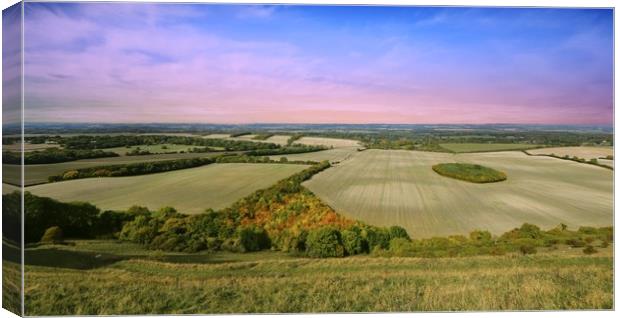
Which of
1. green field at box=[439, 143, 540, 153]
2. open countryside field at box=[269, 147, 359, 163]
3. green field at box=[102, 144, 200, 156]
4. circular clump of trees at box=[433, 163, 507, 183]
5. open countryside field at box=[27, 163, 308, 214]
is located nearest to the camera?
open countryside field at box=[27, 163, 308, 214]

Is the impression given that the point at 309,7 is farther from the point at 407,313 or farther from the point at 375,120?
the point at 407,313

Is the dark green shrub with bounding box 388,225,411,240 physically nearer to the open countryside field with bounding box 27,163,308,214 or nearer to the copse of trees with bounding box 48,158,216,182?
the open countryside field with bounding box 27,163,308,214

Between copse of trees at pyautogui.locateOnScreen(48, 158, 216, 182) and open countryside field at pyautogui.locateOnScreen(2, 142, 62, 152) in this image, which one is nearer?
open countryside field at pyautogui.locateOnScreen(2, 142, 62, 152)

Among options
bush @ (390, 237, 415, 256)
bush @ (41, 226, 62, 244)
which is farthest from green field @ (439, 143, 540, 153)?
bush @ (41, 226, 62, 244)

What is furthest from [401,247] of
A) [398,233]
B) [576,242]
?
[576,242]

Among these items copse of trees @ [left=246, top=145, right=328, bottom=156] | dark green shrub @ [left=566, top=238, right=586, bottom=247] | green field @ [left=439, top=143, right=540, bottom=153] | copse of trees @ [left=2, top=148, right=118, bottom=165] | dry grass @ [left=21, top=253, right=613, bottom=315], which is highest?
green field @ [left=439, top=143, right=540, bottom=153]

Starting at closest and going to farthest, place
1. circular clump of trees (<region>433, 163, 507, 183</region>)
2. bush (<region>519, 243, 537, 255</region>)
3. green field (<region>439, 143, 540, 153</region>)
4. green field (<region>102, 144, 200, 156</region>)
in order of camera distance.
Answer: bush (<region>519, 243, 537, 255</region>) → green field (<region>102, 144, 200, 156</region>) → circular clump of trees (<region>433, 163, 507, 183</region>) → green field (<region>439, 143, 540, 153</region>)

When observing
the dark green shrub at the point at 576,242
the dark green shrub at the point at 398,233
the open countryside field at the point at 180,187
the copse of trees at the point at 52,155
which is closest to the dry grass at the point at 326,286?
the dark green shrub at the point at 576,242
